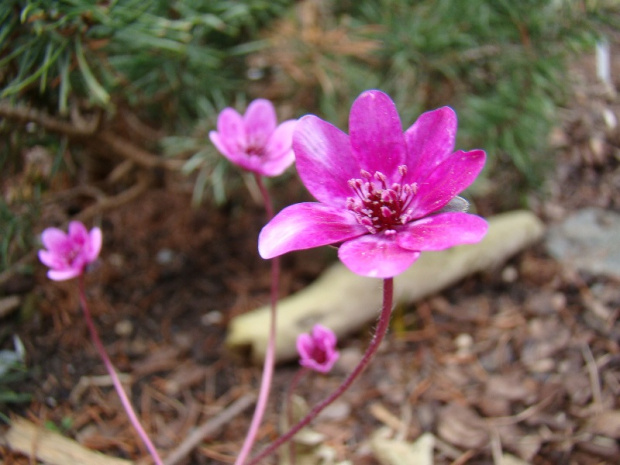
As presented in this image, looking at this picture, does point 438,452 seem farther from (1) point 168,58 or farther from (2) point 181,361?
(1) point 168,58

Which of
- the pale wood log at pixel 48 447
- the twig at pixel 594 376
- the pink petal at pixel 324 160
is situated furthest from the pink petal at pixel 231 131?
the twig at pixel 594 376

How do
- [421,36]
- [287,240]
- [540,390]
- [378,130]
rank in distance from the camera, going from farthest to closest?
[421,36] → [540,390] → [378,130] → [287,240]

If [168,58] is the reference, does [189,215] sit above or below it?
below

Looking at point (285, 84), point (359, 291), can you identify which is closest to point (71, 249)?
point (359, 291)

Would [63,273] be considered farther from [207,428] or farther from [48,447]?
[207,428]

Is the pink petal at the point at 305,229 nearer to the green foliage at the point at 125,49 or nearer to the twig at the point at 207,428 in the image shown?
the green foliage at the point at 125,49

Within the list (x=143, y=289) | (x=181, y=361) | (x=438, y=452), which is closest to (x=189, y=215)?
(x=143, y=289)

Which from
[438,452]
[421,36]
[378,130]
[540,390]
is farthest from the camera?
[421,36]
